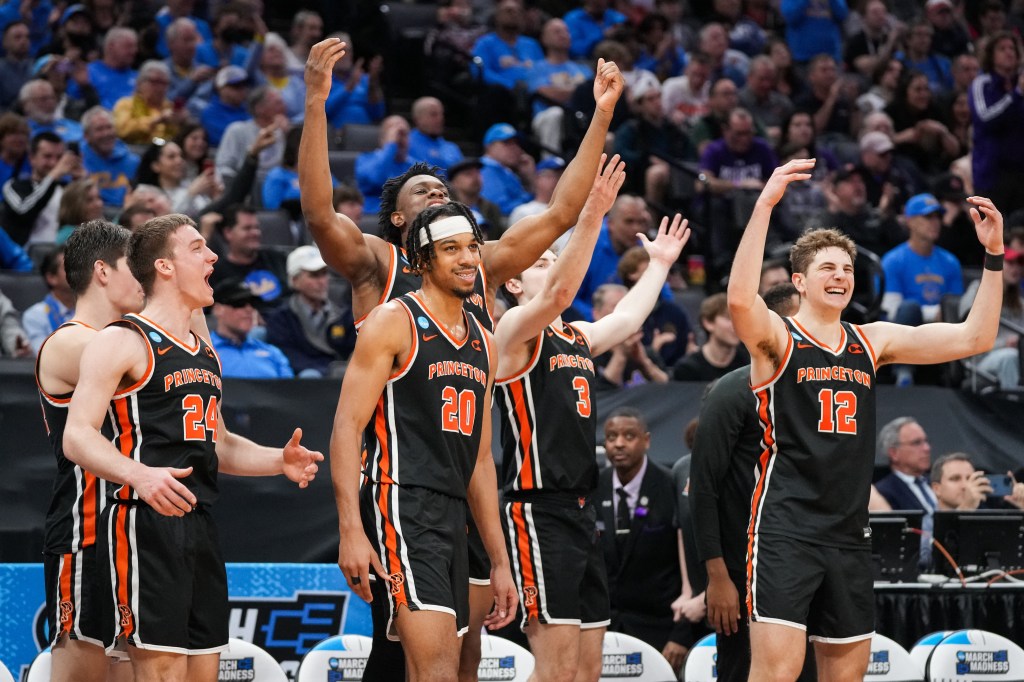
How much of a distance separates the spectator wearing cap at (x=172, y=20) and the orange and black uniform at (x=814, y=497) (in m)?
9.00

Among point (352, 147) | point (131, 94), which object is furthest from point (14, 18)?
point (352, 147)

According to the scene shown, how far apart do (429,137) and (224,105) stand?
1.84m

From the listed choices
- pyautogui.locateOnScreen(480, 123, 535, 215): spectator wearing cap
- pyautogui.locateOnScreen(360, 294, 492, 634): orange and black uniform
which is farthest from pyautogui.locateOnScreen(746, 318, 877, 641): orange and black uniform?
pyautogui.locateOnScreen(480, 123, 535, 215): spectator wearing cap

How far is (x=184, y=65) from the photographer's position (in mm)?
13336

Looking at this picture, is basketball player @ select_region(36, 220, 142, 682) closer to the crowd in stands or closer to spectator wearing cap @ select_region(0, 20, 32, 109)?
the crowd in stands

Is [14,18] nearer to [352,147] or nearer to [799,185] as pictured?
[352,147]

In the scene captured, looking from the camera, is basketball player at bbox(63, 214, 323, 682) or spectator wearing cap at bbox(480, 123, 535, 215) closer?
basketball player at bbox(63, 214, 323, 682)

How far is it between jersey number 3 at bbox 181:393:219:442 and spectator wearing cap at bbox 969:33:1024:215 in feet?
34.9

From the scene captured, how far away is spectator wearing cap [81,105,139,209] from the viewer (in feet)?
38.0

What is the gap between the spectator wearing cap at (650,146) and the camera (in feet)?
44.6

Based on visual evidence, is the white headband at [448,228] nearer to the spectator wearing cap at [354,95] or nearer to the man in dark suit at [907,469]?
the man in dark suit at [907,469]

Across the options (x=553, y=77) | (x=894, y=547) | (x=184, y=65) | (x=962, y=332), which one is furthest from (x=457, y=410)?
(x=553, y=77)

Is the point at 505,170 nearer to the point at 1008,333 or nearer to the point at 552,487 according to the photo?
the point at 1008,333

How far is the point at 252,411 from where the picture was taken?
27.8 feet
